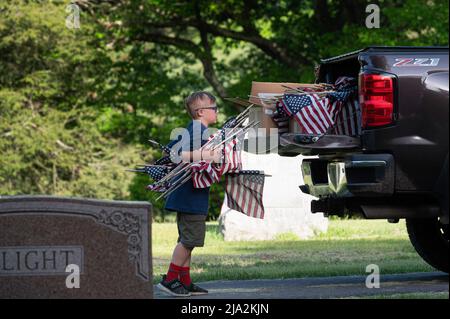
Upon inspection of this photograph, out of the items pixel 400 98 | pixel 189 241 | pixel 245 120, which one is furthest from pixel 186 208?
pixel 400 98

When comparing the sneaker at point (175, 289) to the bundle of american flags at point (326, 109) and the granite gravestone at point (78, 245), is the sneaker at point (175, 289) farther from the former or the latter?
the bundle of american flags at point (326, 109)

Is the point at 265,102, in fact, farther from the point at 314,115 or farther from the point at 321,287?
the point at 321,287

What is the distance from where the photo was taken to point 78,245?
750 cm

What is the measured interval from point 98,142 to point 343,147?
2567 centimetres

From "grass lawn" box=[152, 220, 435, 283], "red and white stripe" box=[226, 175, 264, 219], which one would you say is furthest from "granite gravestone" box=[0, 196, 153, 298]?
"grass lawn" box=[152, 220, 435, 283]

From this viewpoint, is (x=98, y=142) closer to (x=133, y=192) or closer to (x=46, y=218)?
(x=133, y=192)

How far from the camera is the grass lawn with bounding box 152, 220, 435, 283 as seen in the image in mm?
10922

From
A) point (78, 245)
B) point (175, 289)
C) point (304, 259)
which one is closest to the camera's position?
point (78, 245)

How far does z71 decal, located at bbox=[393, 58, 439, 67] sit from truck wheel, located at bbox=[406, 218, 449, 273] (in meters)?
2.13

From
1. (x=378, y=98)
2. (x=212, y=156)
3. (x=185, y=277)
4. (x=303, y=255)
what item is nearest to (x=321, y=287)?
(x=185, y=277)

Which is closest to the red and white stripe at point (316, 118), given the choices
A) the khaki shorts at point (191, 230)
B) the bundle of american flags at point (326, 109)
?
the bundle of american flags at point (326, 109)

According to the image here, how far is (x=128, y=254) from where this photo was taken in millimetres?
7508

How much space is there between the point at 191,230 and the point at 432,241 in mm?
2551

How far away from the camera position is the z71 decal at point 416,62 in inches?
335
